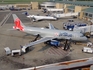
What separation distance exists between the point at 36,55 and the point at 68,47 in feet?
32.9

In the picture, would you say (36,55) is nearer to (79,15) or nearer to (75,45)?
(75,45)

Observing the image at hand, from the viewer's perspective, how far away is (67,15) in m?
90.3

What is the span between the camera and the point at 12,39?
4425 centimetres

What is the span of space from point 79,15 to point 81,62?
78.2m

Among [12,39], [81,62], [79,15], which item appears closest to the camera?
[81,62]

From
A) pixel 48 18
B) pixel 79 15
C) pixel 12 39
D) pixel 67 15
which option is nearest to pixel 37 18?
pixel 48 18

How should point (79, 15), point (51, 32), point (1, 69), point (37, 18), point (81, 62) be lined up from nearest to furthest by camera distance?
1. point (81, 62)
2. point (1, 69)
3. point (51, 32)
4. point (37, 18)
5. point (79, 15)

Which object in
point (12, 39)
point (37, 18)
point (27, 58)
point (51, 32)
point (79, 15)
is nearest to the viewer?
point (27, 58)

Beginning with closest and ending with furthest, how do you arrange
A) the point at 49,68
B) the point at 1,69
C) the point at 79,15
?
1. the point at 49,68
2. the point at 1,69
3. the point at 79,15

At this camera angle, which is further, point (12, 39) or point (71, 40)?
point (12, 39)

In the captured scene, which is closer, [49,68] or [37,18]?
[49,68]

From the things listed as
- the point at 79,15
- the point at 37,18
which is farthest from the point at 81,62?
the point at 79,15

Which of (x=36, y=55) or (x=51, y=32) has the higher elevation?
(x=51, y=32)

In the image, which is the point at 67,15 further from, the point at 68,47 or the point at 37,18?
the point at 68,47
